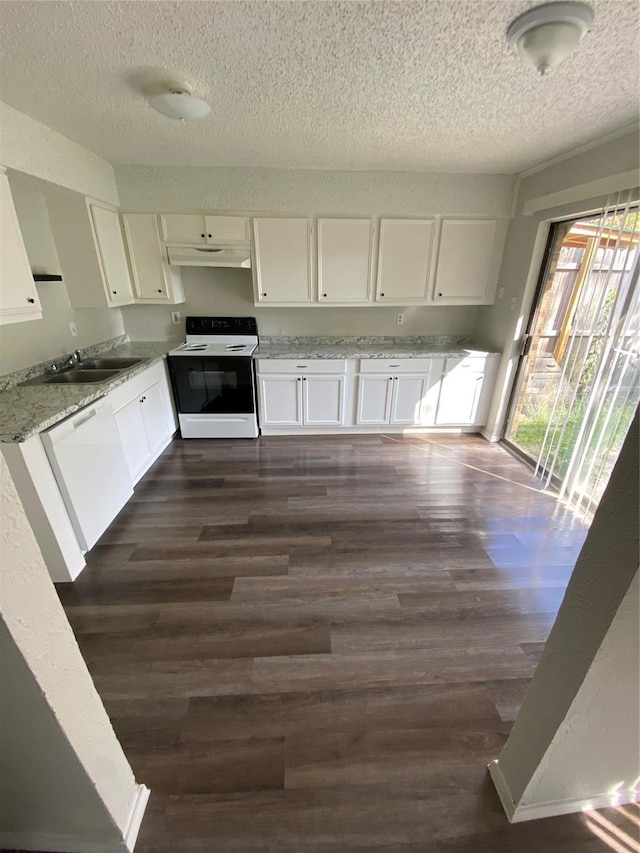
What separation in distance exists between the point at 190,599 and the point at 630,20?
9.95 ft

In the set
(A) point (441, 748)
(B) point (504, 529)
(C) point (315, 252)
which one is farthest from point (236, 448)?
(A) point (441, 748)

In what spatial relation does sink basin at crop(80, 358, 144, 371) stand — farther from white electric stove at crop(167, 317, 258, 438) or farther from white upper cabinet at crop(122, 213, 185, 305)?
white upper cabinet at crop(122, 213, 185, 305)

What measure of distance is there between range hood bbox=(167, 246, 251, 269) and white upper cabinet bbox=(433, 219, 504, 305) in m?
1.86

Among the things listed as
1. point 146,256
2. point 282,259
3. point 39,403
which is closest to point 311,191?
point 282,259

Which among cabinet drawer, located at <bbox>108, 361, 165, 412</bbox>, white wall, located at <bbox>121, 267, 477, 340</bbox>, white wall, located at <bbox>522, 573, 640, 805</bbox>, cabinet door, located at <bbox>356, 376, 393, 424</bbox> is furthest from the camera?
white wall, located at <bbox>121, 267, 477, 340</bbox>

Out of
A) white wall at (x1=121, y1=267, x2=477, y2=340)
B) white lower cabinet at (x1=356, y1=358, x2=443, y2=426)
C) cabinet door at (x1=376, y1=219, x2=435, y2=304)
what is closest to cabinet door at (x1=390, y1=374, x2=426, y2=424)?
white lower cabinet at (x1=356, y1=358, x2=443, y2=426)

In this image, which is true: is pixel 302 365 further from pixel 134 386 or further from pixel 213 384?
pixel 134 386

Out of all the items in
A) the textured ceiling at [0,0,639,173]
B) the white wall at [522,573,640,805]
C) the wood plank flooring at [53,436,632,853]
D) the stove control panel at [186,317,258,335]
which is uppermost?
the textured ceiling at [0,0,639,173]

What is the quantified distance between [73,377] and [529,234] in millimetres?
3899

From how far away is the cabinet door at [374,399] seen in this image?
3453mm

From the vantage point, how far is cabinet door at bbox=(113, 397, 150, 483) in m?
2.52

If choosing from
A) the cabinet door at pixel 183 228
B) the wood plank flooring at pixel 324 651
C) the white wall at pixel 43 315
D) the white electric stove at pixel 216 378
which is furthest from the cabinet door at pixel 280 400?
the white wall at pixel 43 315

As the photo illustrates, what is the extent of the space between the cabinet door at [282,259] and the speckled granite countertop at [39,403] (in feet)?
4.65

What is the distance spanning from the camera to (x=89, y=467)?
6.73 feet
